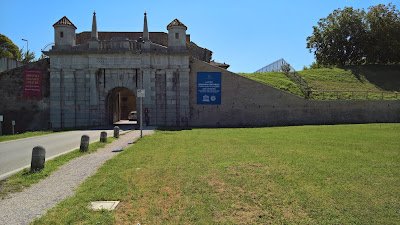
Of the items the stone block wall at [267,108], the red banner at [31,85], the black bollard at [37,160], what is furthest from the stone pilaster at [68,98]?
the black bollard at [37,160]

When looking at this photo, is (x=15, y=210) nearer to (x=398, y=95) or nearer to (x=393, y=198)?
(x=393, y=198)

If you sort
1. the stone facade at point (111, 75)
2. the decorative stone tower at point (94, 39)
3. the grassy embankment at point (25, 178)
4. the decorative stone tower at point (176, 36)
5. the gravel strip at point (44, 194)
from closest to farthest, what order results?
1. the gravel strip at point (44, 194)
2. the grassy embankment at point (25, 178)
3. the decorative stone tower at point (94, 39)
4. the stone facade at point (111, 75)
5. the decorative stone tower at point (176, 36)

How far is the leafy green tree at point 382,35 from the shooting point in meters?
42.2

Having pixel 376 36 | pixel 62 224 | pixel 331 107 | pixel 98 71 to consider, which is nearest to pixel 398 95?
pixel 331 107

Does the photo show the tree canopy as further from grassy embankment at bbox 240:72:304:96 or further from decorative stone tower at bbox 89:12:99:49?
decorative stone tower at bbox 89:12:99:49

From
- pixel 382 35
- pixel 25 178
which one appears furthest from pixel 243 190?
pixel 382 35

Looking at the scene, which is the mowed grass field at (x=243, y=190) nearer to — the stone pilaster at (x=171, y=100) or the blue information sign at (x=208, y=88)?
the stone pilaster at (x=171, y=100)

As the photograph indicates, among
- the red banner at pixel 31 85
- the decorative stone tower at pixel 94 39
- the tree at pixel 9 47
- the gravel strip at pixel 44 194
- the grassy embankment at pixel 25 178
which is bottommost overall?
the gravel strip at pixel 44 194

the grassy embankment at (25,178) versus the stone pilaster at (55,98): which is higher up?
the stone pilaster at (55,98)

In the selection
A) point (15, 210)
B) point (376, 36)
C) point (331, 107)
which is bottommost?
point (15, 210)

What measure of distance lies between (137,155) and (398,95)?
33165 millimetres

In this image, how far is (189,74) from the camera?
27.5 m

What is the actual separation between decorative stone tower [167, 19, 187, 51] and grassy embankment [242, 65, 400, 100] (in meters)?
10.8

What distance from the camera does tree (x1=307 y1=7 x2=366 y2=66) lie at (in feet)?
147
